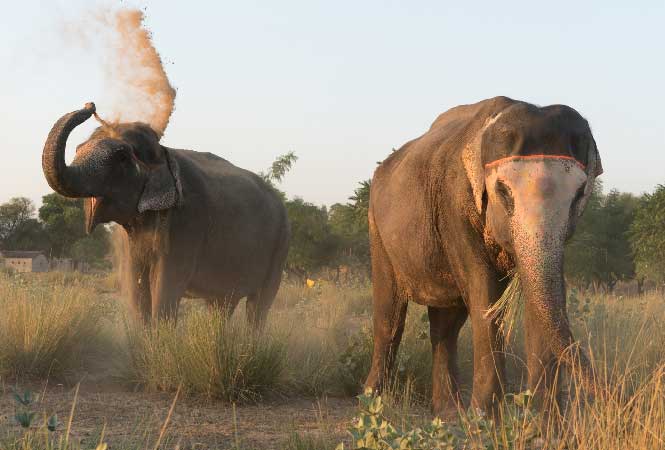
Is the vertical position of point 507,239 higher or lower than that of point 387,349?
higher

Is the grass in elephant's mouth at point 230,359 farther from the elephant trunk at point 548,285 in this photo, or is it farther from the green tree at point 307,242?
the green tree at point 307,242

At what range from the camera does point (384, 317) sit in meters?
6.84

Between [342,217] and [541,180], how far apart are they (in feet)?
97.4

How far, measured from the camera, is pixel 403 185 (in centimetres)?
623

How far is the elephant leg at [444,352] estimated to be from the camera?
21.5ft

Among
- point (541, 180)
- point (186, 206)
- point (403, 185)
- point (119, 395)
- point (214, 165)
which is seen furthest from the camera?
point (214, 165)

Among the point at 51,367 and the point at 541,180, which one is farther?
the point at 51,367

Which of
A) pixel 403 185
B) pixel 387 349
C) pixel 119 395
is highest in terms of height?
pixel 403 185

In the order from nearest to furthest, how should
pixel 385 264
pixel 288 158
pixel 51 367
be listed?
1. pixel 385 264
2. pixel 51 367
3. pixel 288 158

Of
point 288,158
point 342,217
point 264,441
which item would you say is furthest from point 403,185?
point 342,217

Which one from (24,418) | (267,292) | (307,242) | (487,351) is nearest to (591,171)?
(487,351)

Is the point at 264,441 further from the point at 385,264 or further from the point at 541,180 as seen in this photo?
the point at 541,180

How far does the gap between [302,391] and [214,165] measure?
132 inches

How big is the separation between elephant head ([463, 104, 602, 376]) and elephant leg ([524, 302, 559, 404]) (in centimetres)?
4
